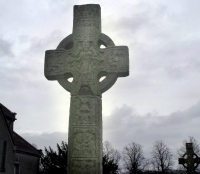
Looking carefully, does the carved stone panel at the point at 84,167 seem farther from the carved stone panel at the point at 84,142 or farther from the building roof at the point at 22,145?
the building roof at the point at 22,145

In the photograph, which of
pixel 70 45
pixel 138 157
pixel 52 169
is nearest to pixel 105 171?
pixel 52 169

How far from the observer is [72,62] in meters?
6.45

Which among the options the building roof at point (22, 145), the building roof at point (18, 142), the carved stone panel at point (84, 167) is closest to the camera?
the carved stone panel at point (84, 167)

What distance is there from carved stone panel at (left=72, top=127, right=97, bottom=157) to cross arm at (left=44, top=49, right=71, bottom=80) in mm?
1469

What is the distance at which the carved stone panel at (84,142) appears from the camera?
219 inches

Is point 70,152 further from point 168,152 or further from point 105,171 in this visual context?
point 168,152

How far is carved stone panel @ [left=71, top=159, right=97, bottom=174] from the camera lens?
5434 mm

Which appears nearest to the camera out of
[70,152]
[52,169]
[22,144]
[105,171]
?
[70,152]

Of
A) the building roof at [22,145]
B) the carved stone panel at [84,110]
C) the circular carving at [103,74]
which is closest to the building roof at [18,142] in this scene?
the building roof at [22,145]

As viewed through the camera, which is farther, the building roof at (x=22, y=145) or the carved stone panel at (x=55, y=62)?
the building roof at (x=22, y=145)

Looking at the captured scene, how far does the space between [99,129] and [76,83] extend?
124cm

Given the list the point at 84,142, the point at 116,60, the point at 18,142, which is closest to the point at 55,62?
the point at 116,60

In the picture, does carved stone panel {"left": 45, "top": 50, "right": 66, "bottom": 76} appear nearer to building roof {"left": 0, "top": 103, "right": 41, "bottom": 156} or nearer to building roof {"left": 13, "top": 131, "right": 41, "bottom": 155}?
building roof {"left": 0, "top": 103, "right": 41, "bottom": 156}

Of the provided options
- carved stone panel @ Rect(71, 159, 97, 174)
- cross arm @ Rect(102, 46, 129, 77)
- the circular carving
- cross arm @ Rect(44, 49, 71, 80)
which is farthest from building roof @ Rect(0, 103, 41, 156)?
cross arm @ Rect(102, 46, 129, 77)
